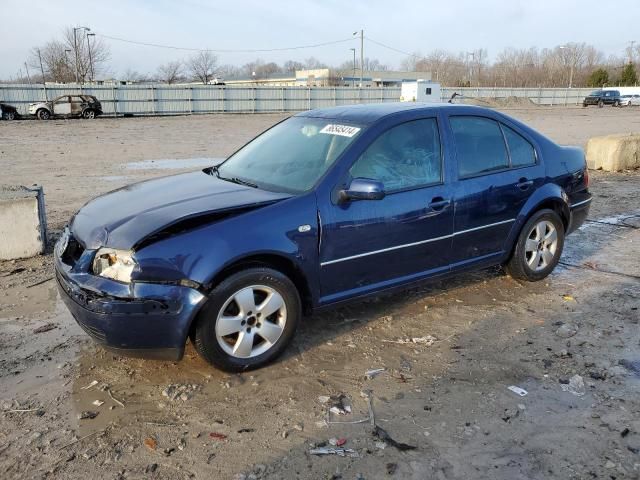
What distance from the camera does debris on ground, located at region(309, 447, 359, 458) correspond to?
2928 mm

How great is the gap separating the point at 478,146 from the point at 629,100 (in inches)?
2392

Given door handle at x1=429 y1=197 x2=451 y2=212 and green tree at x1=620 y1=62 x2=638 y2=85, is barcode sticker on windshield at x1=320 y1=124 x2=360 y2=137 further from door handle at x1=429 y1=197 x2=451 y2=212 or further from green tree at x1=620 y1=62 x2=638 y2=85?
green tree at x1=620 y1=62 x2=638 y2=85

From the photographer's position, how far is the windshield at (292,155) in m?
4.11

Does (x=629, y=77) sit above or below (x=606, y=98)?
above

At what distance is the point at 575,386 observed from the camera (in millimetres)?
3627

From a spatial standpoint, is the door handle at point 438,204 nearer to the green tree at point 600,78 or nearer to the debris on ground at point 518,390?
the debris on ground at point 518,390

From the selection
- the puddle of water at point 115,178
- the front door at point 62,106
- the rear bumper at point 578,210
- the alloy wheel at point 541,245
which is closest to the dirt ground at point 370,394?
the alloy wheel at point 541,245


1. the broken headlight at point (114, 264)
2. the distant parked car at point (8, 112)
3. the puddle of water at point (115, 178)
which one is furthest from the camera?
the distant parked car at point (8, 112)

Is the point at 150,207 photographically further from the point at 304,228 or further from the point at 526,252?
the point at 526,252

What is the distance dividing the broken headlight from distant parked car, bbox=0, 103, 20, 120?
3223 centimetres

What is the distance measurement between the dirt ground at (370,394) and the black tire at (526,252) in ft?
0.40

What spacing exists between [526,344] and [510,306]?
2.50 feet

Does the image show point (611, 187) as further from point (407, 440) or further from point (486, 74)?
point (486, 74)

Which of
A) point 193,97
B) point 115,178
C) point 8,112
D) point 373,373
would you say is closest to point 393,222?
point 373,373
